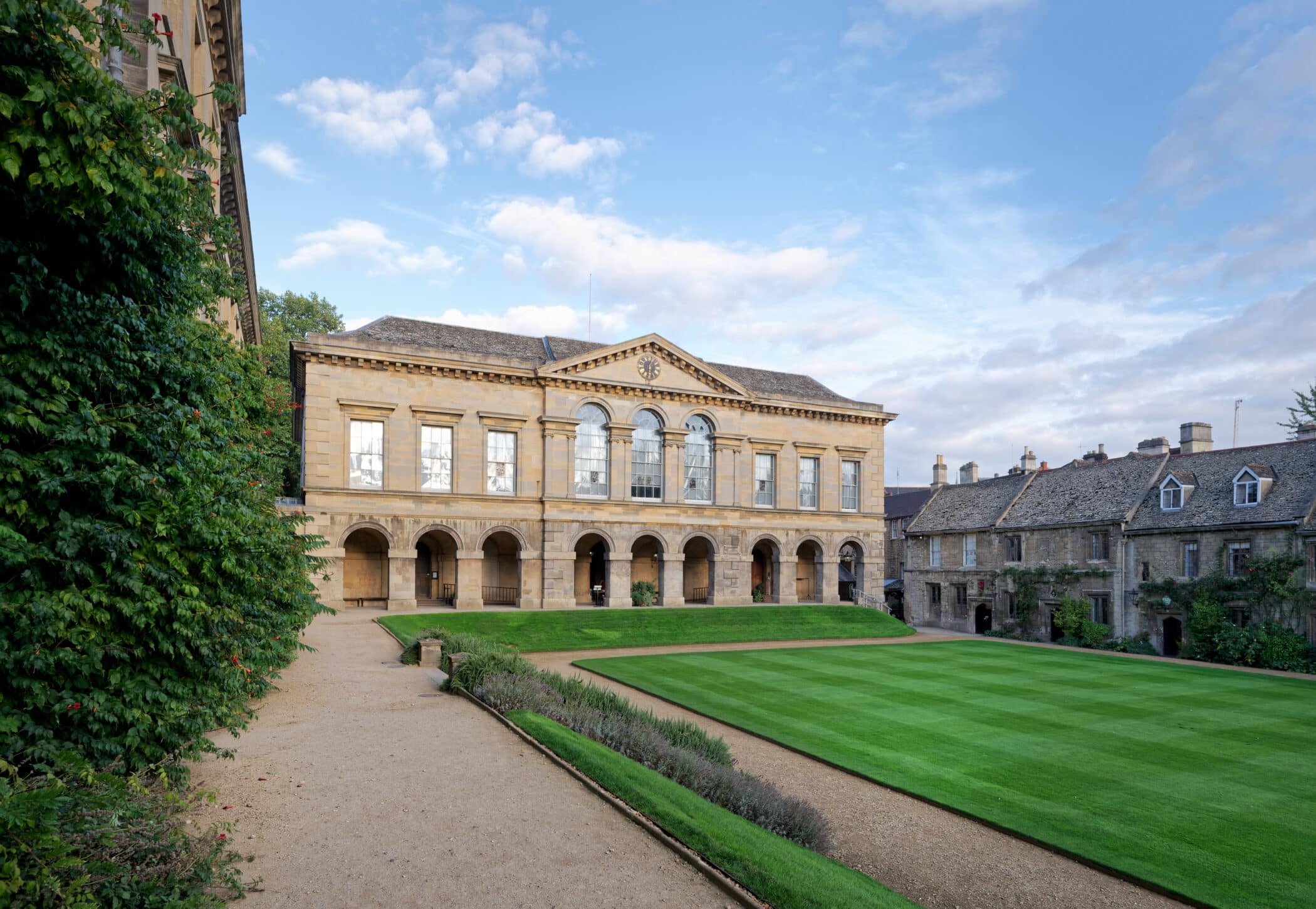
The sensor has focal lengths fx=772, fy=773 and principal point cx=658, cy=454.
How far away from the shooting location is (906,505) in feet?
204

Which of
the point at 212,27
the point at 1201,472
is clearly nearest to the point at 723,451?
the point at 1201,472

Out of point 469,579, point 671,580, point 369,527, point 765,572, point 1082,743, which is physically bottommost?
point 1082,743

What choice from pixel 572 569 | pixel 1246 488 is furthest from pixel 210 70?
pixel 1246 488

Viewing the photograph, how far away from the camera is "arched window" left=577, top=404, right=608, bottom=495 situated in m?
40.3

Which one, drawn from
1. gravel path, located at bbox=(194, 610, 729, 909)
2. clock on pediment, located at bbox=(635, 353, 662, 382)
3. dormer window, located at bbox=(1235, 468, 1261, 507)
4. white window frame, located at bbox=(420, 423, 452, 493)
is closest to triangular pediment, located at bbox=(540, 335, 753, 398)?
clock on pediment, located at bbox=(635, 353, 662, 382)

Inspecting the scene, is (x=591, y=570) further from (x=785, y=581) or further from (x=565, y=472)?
(x=785, y=581)

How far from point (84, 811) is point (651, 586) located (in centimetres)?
3713

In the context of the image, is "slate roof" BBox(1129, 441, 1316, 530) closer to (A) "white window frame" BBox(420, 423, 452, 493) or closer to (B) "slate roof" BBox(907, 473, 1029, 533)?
(B) "slate roof" BBox(907, 473, 1029, 533)

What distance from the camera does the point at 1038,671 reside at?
2734 cm

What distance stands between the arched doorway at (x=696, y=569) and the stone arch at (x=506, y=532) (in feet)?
36.5

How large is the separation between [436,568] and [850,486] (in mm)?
25042

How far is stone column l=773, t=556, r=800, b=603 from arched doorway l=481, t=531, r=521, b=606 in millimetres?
15086

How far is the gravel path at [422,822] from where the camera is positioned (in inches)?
284

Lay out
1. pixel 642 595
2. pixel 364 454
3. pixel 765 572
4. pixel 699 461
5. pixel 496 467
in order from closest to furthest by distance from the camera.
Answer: pixel 364 454, pixel 496 467, pixel 642 595, pixel 699 461, pixel 765 572
